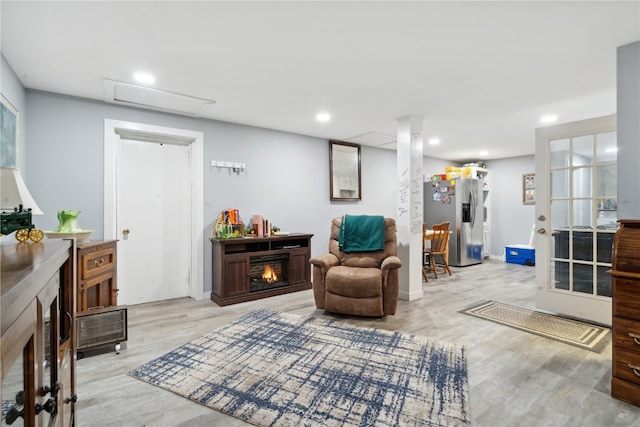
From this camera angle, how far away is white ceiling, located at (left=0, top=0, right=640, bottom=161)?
1931 millimetres

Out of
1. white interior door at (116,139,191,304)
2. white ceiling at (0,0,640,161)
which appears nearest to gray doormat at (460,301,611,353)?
white ceiling at (0,0,640,161)

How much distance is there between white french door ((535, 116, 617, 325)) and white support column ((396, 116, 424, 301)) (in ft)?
4.14

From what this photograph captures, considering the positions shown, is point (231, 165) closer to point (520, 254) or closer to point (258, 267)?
point (258, 267)

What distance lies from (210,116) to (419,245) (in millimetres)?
3131

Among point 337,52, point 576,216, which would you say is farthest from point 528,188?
point 337,52

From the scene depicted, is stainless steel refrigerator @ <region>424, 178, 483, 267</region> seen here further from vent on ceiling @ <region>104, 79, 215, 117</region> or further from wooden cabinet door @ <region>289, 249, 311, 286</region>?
vent on ceiling @ <region>104, 79, 215, 117</region>

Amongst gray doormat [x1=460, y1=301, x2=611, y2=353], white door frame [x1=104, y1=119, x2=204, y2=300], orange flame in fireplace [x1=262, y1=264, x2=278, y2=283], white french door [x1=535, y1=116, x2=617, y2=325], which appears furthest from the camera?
orange flame in fireplace [x1=262, y1=264, x2=278, y2=283]

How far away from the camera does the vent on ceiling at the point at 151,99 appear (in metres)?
3.03

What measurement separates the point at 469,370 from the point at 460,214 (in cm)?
458

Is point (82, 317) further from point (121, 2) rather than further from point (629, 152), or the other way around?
point (629, 152)

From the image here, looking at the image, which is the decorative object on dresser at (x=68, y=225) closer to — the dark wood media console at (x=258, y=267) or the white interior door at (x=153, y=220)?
the white interior door at (x=153, y=220)

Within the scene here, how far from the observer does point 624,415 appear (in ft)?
5.71

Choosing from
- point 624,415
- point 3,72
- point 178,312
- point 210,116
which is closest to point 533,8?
point 624,415

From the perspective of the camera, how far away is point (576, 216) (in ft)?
10.4
